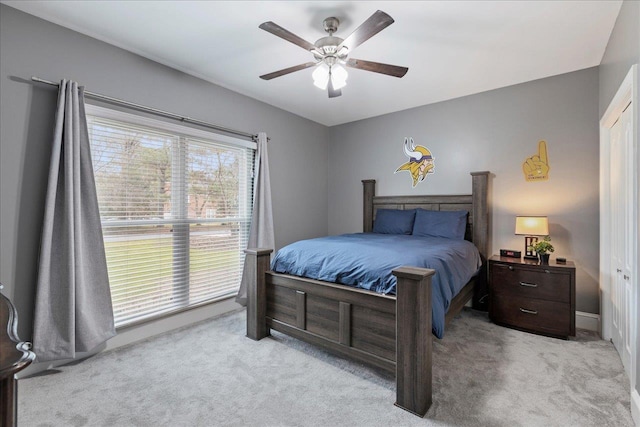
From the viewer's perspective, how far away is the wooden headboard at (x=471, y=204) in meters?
3.54

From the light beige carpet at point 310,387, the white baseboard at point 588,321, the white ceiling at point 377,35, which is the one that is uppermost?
the white ceiling at point 377,35

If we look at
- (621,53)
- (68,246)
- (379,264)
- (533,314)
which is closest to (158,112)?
(68,246)

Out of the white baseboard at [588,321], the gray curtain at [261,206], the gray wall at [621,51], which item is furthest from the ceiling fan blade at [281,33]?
the white baseboard at [588,321]

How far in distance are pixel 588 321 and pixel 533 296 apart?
0.72 meters

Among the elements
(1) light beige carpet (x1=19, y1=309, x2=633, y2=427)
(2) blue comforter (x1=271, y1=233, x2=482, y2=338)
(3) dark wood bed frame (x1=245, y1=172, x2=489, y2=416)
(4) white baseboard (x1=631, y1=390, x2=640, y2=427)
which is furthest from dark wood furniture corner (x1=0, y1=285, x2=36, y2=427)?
(4) white baseboard (x1=631, y1=390, x2=640, y2=427)

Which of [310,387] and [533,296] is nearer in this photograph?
[310,387]

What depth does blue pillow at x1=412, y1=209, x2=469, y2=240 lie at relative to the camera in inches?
138

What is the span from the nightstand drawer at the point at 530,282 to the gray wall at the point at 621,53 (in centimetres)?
115

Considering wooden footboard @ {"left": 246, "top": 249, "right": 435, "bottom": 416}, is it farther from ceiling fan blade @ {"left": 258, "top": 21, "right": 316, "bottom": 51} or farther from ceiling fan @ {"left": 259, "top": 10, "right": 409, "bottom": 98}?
ceiling fan blade @ {"left": 258, "top": 21, "right": 316, "bottom": 51}

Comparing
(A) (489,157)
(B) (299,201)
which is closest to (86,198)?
(B) (299,201)

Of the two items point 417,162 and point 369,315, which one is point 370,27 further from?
point 417,162

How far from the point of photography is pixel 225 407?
5.97 feet

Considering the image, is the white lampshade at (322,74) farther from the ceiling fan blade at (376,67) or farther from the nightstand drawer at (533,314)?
the nightstand drawer at (533,314)

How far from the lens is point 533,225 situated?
3.03 meters
